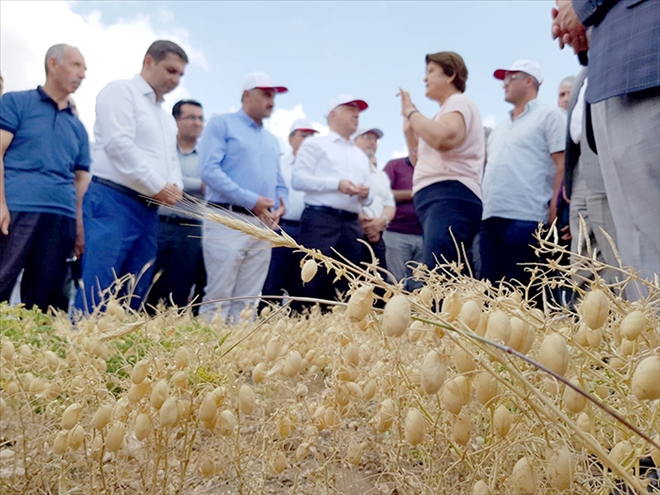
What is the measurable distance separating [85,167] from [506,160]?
241 centimetres

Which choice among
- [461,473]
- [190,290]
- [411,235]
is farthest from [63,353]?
[411,235]

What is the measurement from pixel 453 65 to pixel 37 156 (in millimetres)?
2095

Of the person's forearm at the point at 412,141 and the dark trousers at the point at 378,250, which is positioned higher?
the person's forearm at the point at 412,141

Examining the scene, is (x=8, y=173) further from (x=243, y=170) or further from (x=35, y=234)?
(x=243, y=170)

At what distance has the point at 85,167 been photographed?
3.21 metres

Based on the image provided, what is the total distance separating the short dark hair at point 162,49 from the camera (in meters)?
3.04

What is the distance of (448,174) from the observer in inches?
91.8

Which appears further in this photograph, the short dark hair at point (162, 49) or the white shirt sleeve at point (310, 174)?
the white shirt sleeve at point (310, 174)

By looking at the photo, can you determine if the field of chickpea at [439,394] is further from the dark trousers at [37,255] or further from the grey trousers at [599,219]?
the dark trousers at [37,255]

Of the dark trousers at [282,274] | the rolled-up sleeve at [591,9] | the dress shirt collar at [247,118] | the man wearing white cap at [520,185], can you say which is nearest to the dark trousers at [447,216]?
the man wearing white cap at [520,185]

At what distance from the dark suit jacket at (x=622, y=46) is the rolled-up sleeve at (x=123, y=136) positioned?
199cm

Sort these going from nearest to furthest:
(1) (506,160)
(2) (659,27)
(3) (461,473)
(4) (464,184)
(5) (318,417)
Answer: (5) (318,417)
(3) (461,473)
(2) (659,27)
(4) (464,184)
(1) (506,160)

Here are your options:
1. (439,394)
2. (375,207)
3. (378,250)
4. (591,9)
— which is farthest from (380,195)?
(439,394)

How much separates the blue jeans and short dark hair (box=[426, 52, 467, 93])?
1.61m
